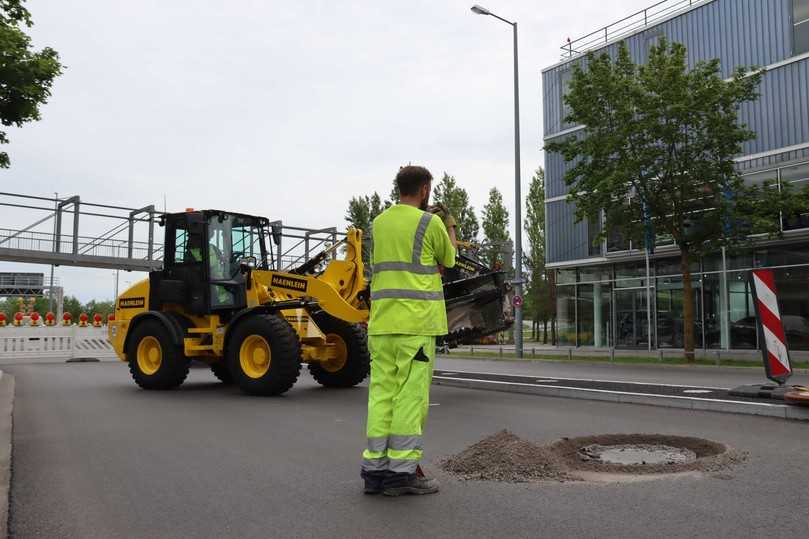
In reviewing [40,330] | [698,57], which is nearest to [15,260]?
[40,330]

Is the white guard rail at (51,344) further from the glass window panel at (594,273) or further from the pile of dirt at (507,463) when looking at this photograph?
the pile of dirt at (507,463)

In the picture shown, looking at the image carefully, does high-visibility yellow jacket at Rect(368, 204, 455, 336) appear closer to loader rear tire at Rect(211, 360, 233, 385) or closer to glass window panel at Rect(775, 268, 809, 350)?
loader rear tire at Rect(211, 360, 233, 385)

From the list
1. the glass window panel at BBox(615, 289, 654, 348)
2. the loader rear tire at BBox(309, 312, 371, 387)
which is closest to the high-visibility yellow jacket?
the loader rear tire at BBox(309, 312, 371, 387)

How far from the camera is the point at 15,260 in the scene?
22.5 meters

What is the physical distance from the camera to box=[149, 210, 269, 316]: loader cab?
11.4 meters

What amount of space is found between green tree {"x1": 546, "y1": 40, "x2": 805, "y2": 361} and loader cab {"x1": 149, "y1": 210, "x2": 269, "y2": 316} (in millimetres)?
11835

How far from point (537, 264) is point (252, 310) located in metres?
34.7

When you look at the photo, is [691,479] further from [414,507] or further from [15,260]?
[15,260]

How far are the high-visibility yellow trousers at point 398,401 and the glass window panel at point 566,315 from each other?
1110 inches

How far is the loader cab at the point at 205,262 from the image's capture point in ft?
37.3

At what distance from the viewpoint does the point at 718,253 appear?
24.4 m

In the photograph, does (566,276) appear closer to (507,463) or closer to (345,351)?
(345,351)

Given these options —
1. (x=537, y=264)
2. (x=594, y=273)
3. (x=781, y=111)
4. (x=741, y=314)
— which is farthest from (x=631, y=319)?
(x=537, y=264)

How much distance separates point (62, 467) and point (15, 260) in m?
19.9
